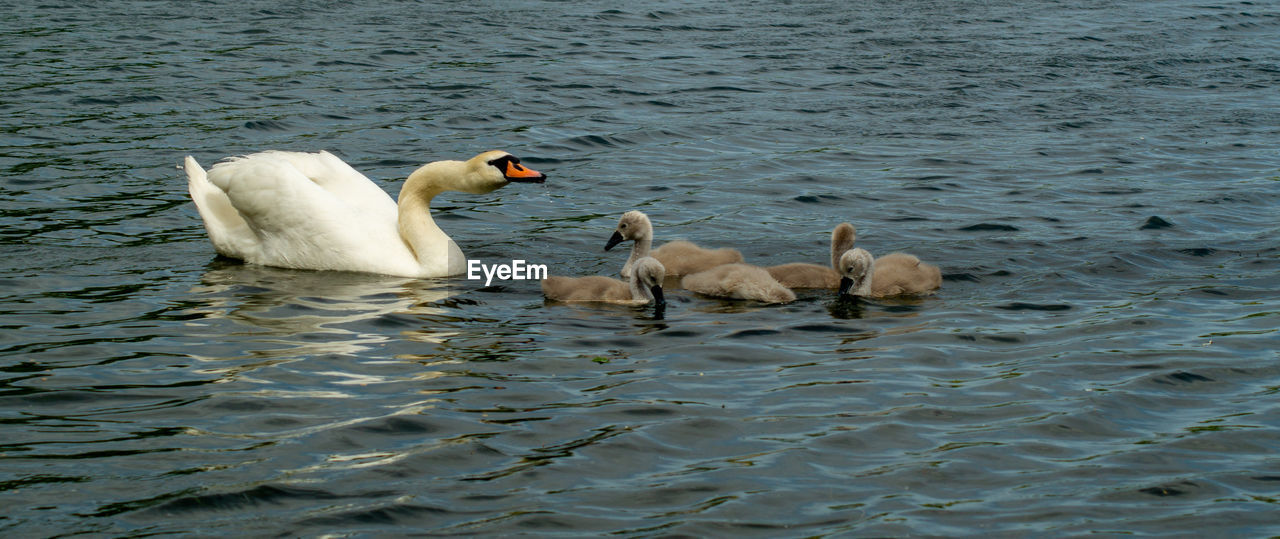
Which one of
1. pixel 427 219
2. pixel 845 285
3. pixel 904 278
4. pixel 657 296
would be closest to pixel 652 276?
pixel 657 296

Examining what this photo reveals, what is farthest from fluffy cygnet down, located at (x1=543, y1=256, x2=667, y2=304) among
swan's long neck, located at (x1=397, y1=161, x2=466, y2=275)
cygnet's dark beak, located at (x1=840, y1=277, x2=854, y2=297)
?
cygnet's dark beak, located at (x1=840, y1=277, x2=854, y2=297)

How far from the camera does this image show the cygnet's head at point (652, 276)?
9.80 meters

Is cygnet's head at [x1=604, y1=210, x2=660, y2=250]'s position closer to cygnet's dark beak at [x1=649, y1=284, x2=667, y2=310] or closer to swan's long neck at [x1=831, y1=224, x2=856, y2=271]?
cygnet's dark beak at [x1=649, y1=284, x2=667, y2=310]

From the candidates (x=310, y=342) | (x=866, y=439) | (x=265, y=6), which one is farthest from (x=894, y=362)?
(x=265, y=6)

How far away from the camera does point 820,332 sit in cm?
929

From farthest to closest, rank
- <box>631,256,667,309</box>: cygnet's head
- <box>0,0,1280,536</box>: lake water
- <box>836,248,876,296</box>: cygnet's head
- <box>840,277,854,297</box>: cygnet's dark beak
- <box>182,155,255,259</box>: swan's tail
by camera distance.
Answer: <box>182,155,255,259</box>: swan's tail, <box>840,277,854,297</box>: cygnet's dark beak, <box>836,248,876,296</box>: cygnet's head, <box>631,256,667,309</box>: cygnet's head, <box>0,0,1280,536</box>: lake water

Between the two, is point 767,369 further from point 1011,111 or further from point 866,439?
point 1011,111

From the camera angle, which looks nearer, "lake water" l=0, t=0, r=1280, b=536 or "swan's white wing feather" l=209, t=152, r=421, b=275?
"lake water" l=0, t=0, r=1280, b=536

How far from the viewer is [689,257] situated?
10.7 metres

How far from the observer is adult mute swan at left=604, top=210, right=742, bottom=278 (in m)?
10.7

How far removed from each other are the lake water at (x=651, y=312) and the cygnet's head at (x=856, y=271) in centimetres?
22

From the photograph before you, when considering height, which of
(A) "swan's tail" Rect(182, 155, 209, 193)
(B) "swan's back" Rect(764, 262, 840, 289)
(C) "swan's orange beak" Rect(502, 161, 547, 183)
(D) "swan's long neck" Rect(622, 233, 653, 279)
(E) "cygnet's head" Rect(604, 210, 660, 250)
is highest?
(C) "swan's orange beak" Rect(502, 161, 547, 183)

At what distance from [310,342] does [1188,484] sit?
197 inches

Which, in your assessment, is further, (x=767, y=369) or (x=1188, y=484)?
(x=767, y=369)
